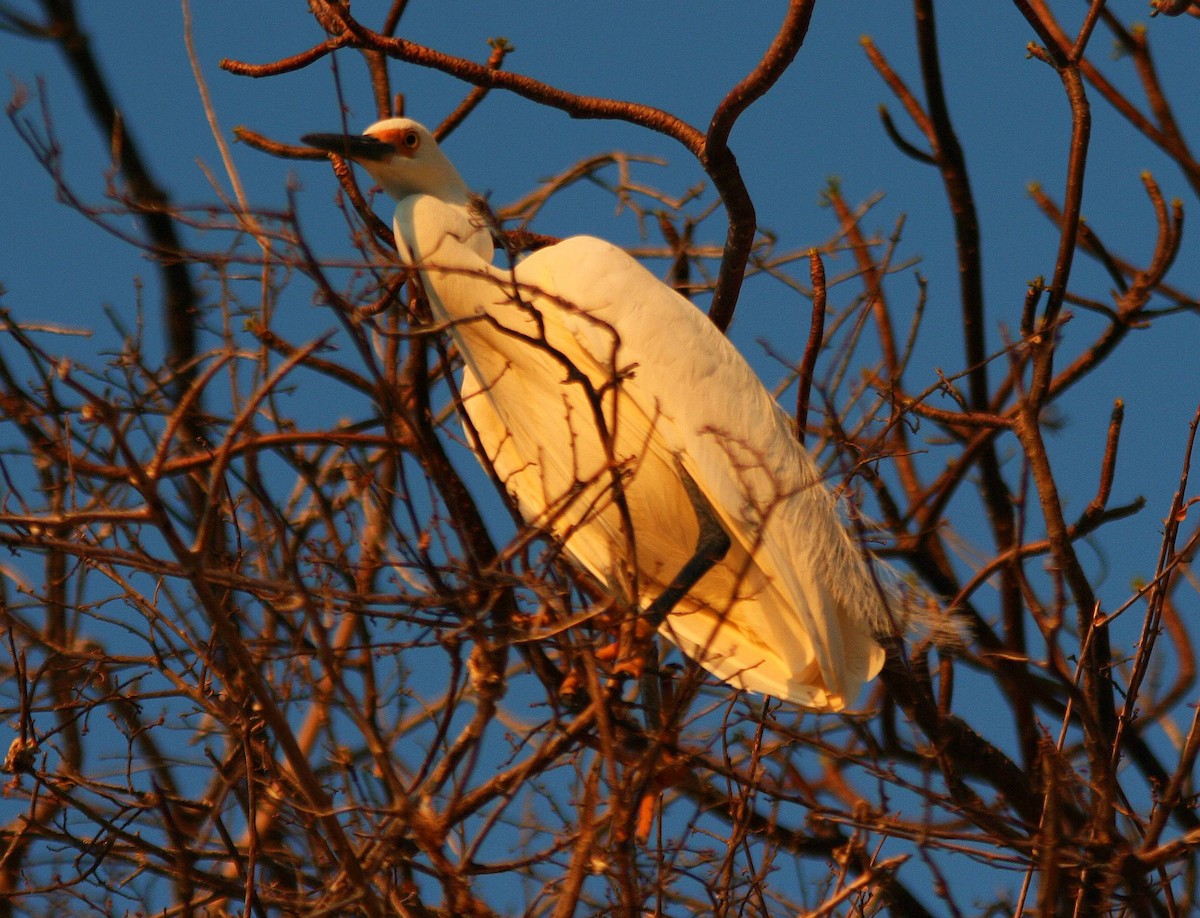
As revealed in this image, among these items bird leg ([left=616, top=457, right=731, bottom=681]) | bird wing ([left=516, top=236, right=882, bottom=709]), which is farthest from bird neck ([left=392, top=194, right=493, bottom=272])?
bird leg ([left=616, top=457, right=731, bottom=681])

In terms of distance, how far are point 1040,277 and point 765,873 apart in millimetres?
1516

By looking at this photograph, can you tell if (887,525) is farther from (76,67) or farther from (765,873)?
(76,67)

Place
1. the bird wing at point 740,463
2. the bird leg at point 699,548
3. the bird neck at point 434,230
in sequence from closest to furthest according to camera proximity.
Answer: the bird wing at point 740,463 < the bird leg at point 699,548 < the bird neck at point 434,230

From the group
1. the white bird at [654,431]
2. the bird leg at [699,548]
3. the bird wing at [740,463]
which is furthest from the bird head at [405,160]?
the bird leg at [699,548]

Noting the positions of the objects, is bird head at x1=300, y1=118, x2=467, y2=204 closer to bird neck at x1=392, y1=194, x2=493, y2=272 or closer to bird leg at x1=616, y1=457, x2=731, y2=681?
bird neck at x1=392, y1=194, x2=493, y2=272

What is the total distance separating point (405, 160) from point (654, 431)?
3.72 ft

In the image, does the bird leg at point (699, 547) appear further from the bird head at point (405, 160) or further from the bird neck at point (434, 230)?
the bird head at point (405, 160)

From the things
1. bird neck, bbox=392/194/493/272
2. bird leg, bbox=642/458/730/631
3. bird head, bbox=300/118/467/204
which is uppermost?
bird head, bbox=300/118/467/204

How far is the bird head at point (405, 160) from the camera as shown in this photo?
157 inches

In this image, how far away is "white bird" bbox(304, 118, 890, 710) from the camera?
364cm

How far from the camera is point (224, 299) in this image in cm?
300

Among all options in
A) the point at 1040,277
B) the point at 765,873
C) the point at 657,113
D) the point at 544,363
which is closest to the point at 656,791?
the point at 765,873

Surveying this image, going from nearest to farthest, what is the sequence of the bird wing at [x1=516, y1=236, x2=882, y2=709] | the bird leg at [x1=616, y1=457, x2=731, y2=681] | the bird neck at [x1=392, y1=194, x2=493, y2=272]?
the bird wing at [x1=516, y1=236, x2=882, y2=709]
the bird leg at [x1=616, y1=457, x2=731, y2=681]
the bird neck at [x1=392, y1=194, x2=493, y2=272]

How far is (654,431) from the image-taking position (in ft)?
12.4
